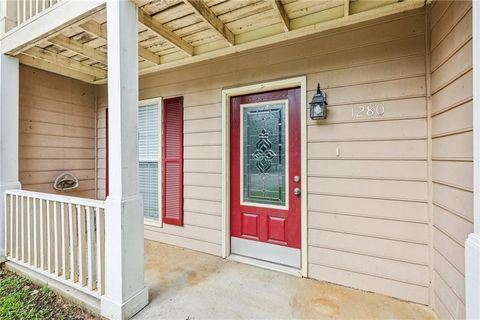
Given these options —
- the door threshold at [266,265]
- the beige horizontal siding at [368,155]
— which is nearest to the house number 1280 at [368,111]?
the beige horizontal siding at [368,155]

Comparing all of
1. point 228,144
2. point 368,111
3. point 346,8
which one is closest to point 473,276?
point 368,111

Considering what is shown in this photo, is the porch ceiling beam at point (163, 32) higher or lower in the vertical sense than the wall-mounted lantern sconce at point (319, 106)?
higher

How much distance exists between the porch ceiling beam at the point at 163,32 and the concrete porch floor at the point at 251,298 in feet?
8.22

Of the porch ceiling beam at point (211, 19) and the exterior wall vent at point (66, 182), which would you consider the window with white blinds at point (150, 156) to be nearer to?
the exterior wall vent at point (66, 182)

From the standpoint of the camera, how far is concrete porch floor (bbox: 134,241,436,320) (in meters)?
1.82

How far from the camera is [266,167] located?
2.64 m

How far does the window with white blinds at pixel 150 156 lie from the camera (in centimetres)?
337

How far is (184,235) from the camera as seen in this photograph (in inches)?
122

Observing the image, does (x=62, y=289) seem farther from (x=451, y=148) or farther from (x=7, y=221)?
(x=451, y=148)

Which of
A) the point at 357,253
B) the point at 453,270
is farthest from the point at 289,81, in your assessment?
the point at 453,270

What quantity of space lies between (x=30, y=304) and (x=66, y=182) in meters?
1.92

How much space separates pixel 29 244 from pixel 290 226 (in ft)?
8.99

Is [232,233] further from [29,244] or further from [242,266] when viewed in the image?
[29,244]

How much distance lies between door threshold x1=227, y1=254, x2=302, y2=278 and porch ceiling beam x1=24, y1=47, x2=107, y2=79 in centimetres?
335
